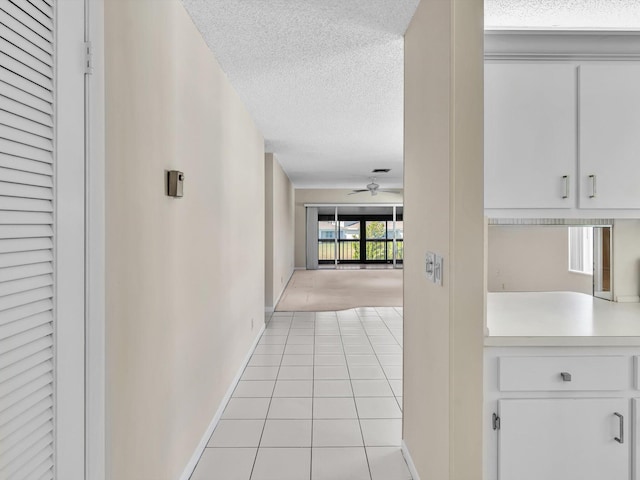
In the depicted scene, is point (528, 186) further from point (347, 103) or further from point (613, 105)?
point (347, 103)

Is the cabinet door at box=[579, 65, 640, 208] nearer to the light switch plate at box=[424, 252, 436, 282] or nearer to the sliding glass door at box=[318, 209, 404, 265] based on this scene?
the light switch plate at box=[424, 252, 436, 282]

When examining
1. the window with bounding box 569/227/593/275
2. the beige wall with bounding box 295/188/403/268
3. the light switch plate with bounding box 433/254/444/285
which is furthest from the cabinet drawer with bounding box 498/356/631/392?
the beige wall with bounding box 295/188/403/268

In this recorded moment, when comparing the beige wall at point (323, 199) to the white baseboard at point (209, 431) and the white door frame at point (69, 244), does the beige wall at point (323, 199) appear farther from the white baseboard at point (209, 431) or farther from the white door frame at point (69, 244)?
the white door frame at point (69, 244)

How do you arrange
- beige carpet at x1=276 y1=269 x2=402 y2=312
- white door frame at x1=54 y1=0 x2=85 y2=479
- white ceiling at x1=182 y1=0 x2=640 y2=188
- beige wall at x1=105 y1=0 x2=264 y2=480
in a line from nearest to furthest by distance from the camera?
white door frame at x1=54 y1=0 x2=85 y2=479 → beige wall at x1=105 y1=0 x2=264 y2=480 → white ceiling at x1=182 y1=0 x2=640 y2=188 → beige carpet at x1=276 y1=269 x2=402 y2=312

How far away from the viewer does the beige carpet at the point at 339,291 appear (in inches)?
272

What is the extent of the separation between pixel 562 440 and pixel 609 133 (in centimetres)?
135

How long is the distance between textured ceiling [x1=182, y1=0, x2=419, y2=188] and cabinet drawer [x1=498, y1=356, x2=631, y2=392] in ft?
5.88

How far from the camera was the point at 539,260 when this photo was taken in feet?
12.3

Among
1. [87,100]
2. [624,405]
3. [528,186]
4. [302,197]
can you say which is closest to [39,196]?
[87,100]

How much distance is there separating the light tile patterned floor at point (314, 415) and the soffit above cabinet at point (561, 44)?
214cm

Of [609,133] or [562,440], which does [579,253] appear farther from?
[562,440]

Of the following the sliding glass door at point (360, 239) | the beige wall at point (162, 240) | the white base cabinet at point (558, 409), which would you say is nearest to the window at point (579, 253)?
the white base cabinet at point (558, 409)

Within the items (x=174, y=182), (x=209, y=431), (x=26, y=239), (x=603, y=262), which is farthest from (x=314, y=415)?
(x=26, y=239)

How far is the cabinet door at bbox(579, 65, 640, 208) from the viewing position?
1.86 meters
